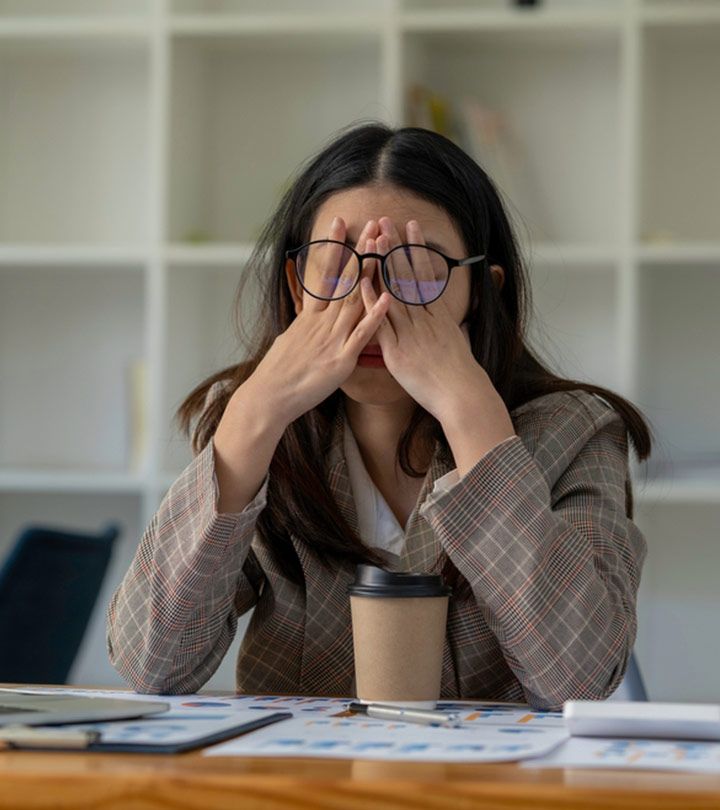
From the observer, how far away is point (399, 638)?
105 cm

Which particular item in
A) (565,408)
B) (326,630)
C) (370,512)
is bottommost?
(326,630)

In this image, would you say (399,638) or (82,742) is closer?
(82,742)

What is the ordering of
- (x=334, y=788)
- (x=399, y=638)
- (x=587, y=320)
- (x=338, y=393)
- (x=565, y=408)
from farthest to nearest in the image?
(x=587, y=320), (x=338, y=393), (x=565, y=408), (x=399, y=638), (x=334, y=788)

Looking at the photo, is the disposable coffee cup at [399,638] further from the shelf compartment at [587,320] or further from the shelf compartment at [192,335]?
the shelf compartment at [587,320]

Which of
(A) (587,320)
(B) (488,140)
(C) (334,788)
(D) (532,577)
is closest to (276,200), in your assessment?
(B) (488,140)

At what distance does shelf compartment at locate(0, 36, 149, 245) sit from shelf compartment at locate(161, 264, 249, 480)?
0.81 ft

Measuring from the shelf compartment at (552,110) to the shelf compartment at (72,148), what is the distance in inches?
27.7

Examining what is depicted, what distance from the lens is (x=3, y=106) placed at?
312 centimetres

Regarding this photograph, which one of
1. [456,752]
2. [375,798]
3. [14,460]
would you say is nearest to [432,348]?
[456,752]

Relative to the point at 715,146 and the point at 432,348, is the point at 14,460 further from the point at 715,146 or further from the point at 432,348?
the point at 432,348

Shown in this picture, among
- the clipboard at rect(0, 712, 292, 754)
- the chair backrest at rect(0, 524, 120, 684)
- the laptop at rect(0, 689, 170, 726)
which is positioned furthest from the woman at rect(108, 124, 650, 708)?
the chair backrest at rect(0, 524, 120, 684)

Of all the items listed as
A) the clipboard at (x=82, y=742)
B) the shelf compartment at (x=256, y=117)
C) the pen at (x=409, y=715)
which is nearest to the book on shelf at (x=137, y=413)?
the shelf compartment at (x=256, y=117)

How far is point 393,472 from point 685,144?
1685mm

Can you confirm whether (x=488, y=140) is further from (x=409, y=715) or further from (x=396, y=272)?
(x=409, y=715)
